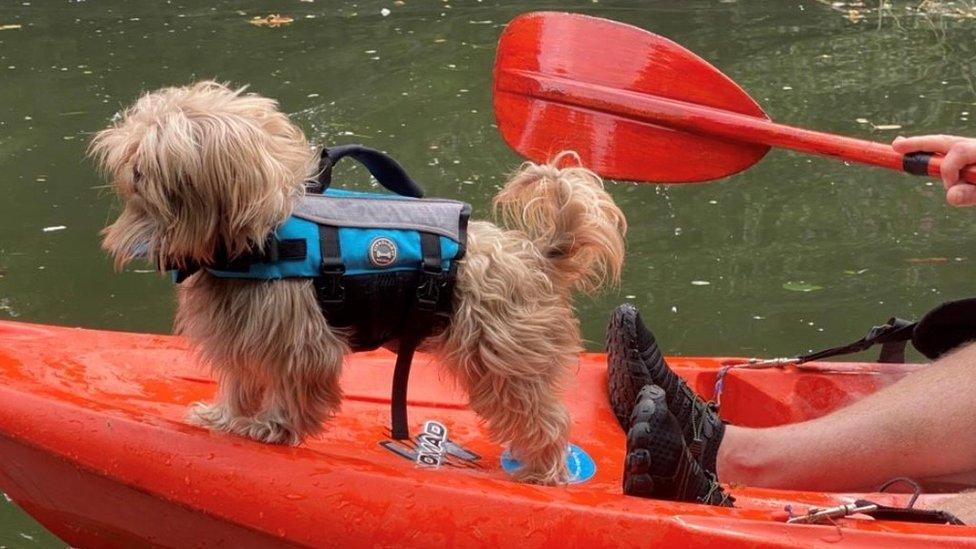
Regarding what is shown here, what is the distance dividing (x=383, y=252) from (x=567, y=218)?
0.39 m

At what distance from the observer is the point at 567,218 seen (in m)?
2.43

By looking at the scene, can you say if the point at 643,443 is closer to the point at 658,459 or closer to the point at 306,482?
the point at 658,459

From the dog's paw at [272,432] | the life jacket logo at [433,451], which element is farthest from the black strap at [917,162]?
the dog's paw at [272,432]

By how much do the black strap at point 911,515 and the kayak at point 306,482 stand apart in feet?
0.10

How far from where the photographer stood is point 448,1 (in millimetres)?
8656

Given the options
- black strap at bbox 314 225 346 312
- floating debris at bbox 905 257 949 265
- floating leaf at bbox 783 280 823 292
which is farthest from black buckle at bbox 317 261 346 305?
floating debris at bbox 905 257 949 265

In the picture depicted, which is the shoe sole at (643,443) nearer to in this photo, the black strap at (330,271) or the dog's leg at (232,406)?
the black strap at (330,271)

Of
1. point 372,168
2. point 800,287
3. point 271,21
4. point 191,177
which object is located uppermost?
point 191,177

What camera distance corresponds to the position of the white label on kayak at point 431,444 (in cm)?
265

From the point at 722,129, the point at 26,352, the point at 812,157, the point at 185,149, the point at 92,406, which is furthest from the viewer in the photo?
the point at 812,157

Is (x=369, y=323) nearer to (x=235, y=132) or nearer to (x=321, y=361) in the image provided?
(x=321, y=361)

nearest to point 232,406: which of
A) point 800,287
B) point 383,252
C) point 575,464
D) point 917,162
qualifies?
point 383,252

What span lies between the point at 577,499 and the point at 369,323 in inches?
20.2

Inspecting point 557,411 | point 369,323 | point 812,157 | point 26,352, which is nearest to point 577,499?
point 557,411
